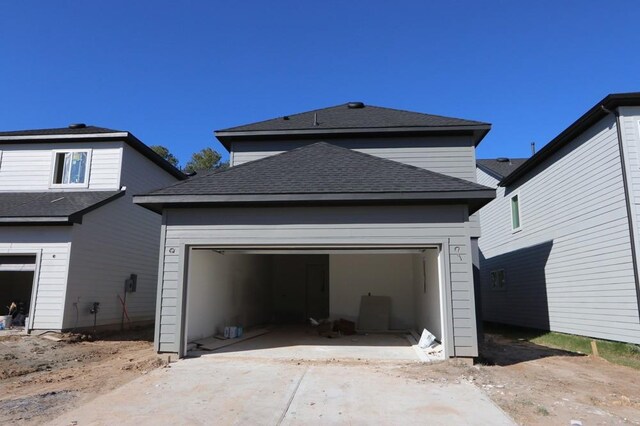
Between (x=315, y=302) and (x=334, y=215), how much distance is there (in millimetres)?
8399

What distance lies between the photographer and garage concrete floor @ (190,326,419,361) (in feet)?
27.3

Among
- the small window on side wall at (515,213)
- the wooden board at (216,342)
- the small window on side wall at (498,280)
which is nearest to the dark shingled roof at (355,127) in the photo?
the small window on side wall at (515,213)

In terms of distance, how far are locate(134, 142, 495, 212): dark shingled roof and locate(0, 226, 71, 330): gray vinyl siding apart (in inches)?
180

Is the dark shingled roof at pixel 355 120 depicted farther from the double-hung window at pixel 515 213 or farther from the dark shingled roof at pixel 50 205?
the double-hung window at pixel 515 213

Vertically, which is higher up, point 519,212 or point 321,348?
point 519,212

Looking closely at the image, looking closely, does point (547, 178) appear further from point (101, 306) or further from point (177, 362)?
point (101, 306)

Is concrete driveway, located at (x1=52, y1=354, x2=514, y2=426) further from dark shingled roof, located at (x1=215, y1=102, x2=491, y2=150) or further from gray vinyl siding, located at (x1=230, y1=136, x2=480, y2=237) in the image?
dark shingled roof, located at (x1=215, y1=102, x2=491, y2=150)

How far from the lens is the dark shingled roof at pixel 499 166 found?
56.4 feet

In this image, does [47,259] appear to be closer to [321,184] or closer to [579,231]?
[321,184]

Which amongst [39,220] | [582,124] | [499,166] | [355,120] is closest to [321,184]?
[355,120]

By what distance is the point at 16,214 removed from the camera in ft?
37.3

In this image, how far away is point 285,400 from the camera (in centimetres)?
536

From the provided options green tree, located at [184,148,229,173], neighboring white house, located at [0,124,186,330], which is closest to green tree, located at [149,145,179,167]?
green tree, located at [184,148,229,173]

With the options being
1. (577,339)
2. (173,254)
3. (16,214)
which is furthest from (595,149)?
(16,214)
